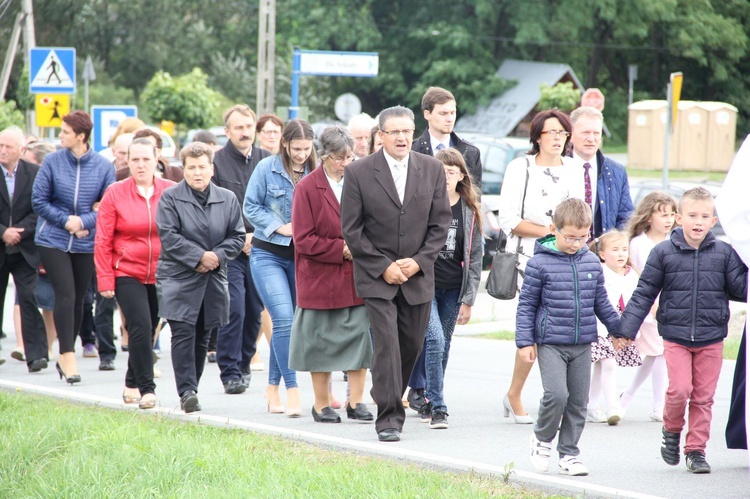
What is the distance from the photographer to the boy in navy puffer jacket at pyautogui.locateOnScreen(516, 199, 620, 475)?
6.39m

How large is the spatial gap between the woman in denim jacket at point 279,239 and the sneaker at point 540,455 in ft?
7.49

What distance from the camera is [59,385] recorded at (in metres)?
9.61

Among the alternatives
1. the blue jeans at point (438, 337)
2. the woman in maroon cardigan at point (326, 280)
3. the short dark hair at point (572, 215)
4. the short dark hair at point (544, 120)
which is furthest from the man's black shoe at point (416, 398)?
the short dark hair at point (572, 215)

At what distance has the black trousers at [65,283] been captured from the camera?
32.0ft

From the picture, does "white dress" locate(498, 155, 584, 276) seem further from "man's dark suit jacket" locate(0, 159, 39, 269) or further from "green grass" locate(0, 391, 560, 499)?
"man's dark suit jacket" locate(0, 159, 39, 269)

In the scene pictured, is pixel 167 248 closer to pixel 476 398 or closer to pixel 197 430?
pixel 197 430

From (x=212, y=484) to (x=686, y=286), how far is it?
8.96 feet

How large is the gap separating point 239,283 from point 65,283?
4.85ft

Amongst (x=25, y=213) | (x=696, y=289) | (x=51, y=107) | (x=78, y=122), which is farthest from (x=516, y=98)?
(x=696, y=289)

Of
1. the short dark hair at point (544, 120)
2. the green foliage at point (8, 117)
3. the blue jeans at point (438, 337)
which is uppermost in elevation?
the short dark hair at point (544, 120)

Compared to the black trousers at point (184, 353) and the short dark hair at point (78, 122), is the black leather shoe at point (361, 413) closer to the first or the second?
the black trousers at point (184, 353)

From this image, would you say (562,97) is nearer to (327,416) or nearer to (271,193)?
(271,193)

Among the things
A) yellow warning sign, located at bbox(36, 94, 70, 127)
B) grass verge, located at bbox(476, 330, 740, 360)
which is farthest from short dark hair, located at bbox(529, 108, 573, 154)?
yellow warning sign, located at bbox(36, 94, 70, 127)

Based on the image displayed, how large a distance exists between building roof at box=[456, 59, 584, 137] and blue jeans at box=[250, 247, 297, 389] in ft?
139
